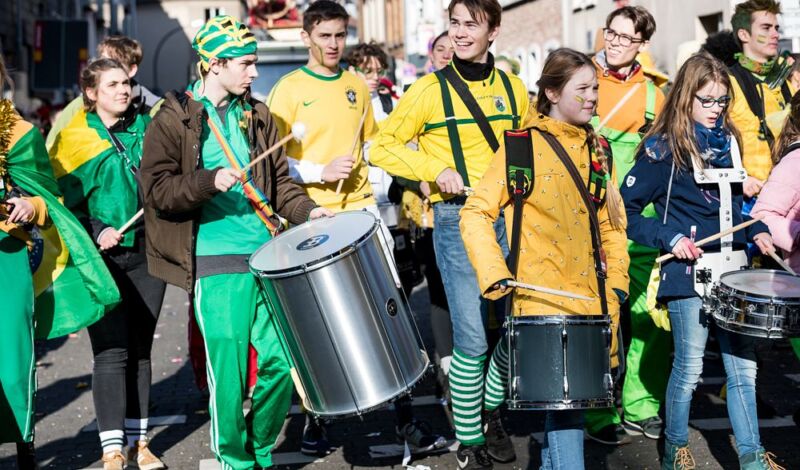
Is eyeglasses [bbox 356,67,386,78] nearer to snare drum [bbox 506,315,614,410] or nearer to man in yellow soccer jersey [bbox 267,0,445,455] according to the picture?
man in yellow soccer jersey [bbox 267,0,445,455]

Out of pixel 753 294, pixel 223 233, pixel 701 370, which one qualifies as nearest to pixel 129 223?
pixel 223 233

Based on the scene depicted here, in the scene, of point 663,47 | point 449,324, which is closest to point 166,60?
point 663,47

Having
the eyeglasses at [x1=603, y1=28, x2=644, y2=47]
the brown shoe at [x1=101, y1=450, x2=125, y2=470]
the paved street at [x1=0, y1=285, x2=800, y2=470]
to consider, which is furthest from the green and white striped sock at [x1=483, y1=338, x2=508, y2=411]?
the eyeglasses at [x1=603, y1=28, x2=644, y2=47]

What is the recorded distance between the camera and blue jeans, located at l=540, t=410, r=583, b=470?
4.47 m

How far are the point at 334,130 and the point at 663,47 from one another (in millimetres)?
14348

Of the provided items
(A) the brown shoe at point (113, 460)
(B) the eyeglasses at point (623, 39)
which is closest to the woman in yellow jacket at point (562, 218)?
(B) the eyeglasses at point (623, 39)

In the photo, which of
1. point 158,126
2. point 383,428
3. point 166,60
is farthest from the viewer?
point 166,60

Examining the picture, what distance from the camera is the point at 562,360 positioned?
4258 mm

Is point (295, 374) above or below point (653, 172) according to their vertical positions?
below

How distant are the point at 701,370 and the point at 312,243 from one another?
1.74 meters

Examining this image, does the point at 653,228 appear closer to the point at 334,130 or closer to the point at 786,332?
the point at 786,332

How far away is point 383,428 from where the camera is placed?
6.72 m

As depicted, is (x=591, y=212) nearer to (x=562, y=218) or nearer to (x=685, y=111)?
(x=562, y=218)

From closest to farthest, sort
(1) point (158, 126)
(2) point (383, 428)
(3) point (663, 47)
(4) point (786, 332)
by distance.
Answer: (4) point (786, 332) → (1) point (158, 126) → (2) point (383, 428) → (3) point (663, 47)
